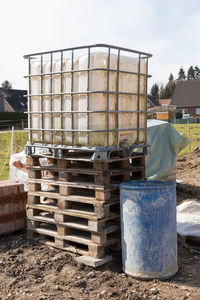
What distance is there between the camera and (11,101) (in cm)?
5288

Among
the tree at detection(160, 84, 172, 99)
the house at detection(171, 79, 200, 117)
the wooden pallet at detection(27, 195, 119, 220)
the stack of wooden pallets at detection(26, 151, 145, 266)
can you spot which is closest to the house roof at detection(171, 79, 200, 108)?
the house at detection(171, 79, 200, 117)

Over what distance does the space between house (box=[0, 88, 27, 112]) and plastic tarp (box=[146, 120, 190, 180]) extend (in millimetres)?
44395

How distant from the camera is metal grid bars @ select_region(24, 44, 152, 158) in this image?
4840 millimetres

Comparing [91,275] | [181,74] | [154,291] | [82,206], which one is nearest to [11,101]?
[82,206]

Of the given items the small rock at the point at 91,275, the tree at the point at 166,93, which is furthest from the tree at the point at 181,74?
the small rock at the point at 91,275

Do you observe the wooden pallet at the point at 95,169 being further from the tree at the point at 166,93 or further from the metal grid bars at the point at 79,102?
the tree at the point at 166,93

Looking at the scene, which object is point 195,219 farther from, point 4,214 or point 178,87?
point 178,87

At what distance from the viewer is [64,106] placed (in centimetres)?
526

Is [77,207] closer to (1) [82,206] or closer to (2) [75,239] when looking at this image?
(1) [82,206]

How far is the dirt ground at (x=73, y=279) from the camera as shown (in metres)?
4.28

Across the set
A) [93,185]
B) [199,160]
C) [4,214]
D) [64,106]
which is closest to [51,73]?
[64,106]

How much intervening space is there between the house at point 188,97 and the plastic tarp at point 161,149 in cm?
5277

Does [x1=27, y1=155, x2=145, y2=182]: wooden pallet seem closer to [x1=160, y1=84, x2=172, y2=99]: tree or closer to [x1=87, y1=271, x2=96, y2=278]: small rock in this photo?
[x1=87, y1=271, x2=96, y2=278]: small rock

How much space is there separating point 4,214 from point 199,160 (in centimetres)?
937
